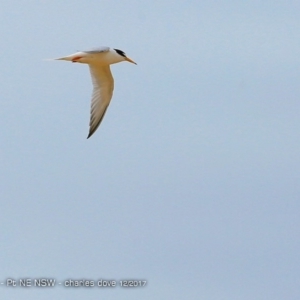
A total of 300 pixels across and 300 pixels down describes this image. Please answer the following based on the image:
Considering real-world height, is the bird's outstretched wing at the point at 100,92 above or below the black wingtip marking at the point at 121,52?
below

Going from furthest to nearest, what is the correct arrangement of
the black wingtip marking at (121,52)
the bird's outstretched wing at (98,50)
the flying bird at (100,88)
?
1. the flying bird at (100,88)
2. the black wingtip marking at (121,52)
3. the bird's outstretched wing at (98,50)

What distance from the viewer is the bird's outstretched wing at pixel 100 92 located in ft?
109

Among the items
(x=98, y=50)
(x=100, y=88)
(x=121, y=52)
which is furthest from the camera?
(x=100, y=88)

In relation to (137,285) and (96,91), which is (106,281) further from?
(96,91)

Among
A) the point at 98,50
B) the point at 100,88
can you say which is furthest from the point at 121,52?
the point at 100,88

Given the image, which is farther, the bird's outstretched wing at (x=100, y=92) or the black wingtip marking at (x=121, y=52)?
the bird's outstretched wing at (x=100, y=92)

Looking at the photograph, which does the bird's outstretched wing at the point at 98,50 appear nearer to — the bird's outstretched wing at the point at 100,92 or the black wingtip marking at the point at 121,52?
the black wingtip marking at the point at 121,52

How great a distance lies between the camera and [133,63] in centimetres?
3253

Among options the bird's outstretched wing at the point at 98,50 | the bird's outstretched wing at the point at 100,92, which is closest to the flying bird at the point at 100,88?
the bird's outstretched wing at the point at 100,92

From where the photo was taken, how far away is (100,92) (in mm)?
33281

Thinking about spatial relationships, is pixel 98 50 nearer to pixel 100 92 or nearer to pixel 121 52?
pixel 121 52

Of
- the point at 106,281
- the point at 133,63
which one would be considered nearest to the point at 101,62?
the point at 133,63

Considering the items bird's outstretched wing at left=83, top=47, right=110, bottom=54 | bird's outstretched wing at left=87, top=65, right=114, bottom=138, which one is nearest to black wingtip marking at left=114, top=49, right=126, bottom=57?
bird's outstretched wing at left=83, top=47, right=110, bottom=54

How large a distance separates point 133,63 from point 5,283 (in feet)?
22.2
